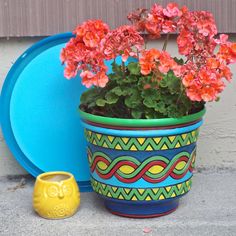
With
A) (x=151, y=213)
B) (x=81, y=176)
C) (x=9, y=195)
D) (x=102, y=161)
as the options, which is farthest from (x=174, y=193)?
(x=9, y=195)

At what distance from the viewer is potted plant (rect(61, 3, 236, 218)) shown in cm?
287

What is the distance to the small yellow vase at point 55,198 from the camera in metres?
3.03

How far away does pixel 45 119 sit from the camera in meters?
3.40

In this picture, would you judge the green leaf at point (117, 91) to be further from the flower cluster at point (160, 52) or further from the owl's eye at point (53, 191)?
the owl's eye at point (53, 191)

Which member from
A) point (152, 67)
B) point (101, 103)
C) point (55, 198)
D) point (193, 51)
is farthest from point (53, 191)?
point (193, 51)

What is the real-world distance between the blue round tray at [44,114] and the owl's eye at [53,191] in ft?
1.32

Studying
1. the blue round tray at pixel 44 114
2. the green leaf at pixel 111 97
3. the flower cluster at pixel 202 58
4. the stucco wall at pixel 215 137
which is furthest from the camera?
the stucco wall at pixel 215 137

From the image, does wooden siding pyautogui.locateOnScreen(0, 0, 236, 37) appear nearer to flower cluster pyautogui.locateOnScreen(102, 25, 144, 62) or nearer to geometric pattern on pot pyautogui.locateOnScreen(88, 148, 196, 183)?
flower cluster pyautogui.locateOnScreen(102, 25, 144, 62)

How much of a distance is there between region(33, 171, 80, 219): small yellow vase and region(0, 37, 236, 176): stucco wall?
54 centimetres

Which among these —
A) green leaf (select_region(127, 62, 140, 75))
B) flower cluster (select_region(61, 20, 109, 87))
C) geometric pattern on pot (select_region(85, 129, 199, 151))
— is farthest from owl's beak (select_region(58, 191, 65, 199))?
green leaf (select_region(127, 62, 140, 75))

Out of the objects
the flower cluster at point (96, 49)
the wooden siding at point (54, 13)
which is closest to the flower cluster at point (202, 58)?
the flower cluster at point (96, 49)

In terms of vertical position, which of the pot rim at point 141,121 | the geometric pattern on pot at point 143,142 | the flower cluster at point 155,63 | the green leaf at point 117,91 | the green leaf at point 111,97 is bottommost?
the geometric pattern on pot at point 143,142

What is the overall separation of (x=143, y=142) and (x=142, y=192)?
0.22 meters

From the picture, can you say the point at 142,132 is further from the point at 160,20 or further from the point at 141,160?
the point at 160,20
